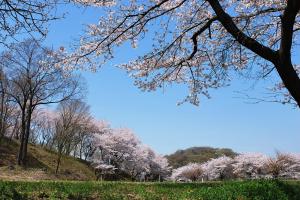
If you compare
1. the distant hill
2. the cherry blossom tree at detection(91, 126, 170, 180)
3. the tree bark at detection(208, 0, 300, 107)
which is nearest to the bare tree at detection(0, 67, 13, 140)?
the cherry blossom tree at detection(91, 126, 170, 180)

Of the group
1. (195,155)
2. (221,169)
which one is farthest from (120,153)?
(195,155)

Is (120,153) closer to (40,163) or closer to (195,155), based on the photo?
(40,163)

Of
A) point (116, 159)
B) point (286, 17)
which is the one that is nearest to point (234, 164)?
point (116, 159)

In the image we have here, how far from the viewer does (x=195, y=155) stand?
101312mm

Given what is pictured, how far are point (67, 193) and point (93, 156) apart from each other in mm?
59577

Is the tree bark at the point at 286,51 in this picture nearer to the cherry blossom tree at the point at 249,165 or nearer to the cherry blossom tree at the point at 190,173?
the cherry blossom tree at the point at 249,165

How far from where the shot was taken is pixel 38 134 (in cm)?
8406

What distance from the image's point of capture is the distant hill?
94.7 meters

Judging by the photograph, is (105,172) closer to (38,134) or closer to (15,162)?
(15,162)

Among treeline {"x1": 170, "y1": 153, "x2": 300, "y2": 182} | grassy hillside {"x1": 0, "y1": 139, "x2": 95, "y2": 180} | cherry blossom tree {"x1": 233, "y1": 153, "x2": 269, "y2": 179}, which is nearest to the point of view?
grassy hillside {"x1": 0, "y1": 139, "x2": 95, "y2": 180}

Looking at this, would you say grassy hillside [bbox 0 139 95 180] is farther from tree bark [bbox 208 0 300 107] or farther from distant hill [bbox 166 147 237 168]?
distant hill [bbox 166 147 237 168]

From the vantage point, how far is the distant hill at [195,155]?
94.7m

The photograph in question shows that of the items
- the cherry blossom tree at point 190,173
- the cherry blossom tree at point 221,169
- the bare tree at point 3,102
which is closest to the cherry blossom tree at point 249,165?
the cherry blossom tree at point 221,169

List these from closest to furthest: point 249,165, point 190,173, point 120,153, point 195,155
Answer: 1. point 249,165
2. point 120,153
3. point 190,173
4. point 195,155
